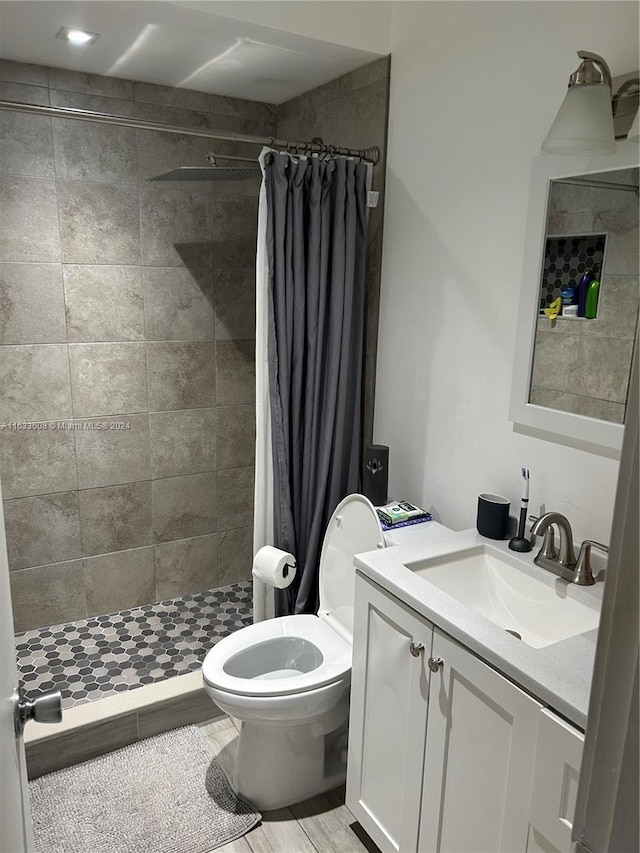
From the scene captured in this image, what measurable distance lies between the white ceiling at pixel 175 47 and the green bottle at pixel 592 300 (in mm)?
1253

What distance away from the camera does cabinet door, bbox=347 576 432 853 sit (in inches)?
66.2

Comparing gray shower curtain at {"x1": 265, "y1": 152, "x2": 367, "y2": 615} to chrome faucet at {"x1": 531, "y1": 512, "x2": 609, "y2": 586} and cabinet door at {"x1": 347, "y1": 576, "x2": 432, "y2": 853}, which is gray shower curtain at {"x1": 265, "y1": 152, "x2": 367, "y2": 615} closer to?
cabinet door at {"x1": 347, "y1": 576, "x2": 432, "y2": 853}

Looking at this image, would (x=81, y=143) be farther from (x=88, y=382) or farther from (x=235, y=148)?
(x=88, y=382)

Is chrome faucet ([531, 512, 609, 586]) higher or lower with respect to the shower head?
lower

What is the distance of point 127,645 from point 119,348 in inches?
51.0

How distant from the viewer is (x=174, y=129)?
2209 millimetres

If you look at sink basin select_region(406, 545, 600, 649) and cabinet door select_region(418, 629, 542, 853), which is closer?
cabinet door select_region(418, 629, 542, 853)

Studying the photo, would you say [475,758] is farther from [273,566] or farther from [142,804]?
[142,804]

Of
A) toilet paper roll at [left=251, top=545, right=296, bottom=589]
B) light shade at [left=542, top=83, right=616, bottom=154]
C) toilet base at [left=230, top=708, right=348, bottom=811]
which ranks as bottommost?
toilet base at [left=230, top=708, right=348, bottom=811]

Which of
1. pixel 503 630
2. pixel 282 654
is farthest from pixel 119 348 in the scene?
pixel 503 630

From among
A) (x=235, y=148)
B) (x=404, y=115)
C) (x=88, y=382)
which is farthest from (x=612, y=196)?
(x=88, y=382)

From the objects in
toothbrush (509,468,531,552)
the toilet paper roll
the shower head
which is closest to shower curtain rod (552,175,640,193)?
toothbrush (509,468,531,552)

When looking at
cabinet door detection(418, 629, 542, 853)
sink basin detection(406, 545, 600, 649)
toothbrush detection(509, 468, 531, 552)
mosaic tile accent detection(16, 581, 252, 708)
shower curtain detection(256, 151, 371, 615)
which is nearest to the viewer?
cabinet door detection(418, 629, 542, 853)

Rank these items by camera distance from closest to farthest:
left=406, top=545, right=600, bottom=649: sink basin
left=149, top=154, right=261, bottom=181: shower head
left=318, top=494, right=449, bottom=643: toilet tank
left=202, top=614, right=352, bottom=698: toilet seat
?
1. left=406, top=545, right=600, bottom=649: sink basin
2. left=202, top=614, right=352, bottom=698: toilet seat
3. left=318, top=494, right=449, bottom=643: toilet tank
4. left=149, top=154, right=261, bottom=181: shower head
